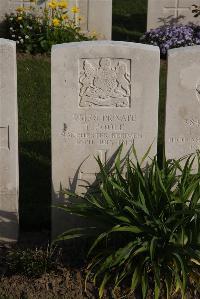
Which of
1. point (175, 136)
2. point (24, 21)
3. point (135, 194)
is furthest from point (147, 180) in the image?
point (24, 21)

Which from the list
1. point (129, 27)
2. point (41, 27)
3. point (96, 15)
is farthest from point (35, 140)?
point (129, 27)

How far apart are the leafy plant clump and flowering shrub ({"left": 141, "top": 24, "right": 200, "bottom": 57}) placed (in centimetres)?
579

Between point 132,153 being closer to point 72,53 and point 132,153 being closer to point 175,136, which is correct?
point 175,136

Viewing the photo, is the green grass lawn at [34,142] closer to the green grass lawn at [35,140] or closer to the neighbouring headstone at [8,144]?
the green grass lawn at [35,140]

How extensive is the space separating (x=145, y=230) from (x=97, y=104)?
1155 millimetres

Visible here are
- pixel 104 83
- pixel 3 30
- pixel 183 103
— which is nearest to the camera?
pixel 104 83

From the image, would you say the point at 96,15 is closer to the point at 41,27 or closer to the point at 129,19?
the point at 41,27

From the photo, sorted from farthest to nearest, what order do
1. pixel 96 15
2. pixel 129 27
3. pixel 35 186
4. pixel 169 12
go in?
pixel 129 27 < pixel 169 12 < pixel 96 15 < pixel 35 186

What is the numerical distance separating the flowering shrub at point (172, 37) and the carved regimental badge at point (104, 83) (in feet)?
18.5

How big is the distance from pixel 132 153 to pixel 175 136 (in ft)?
1.34

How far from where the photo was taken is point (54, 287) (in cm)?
558

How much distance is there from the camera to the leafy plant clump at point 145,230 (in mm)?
5430

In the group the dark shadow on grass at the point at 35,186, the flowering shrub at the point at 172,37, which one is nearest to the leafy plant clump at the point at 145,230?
the dark shadow on grass at the point at 35,186

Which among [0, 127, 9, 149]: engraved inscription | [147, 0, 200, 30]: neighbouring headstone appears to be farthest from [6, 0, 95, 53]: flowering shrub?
[0, 127, 9, 149]: engraved inscription
